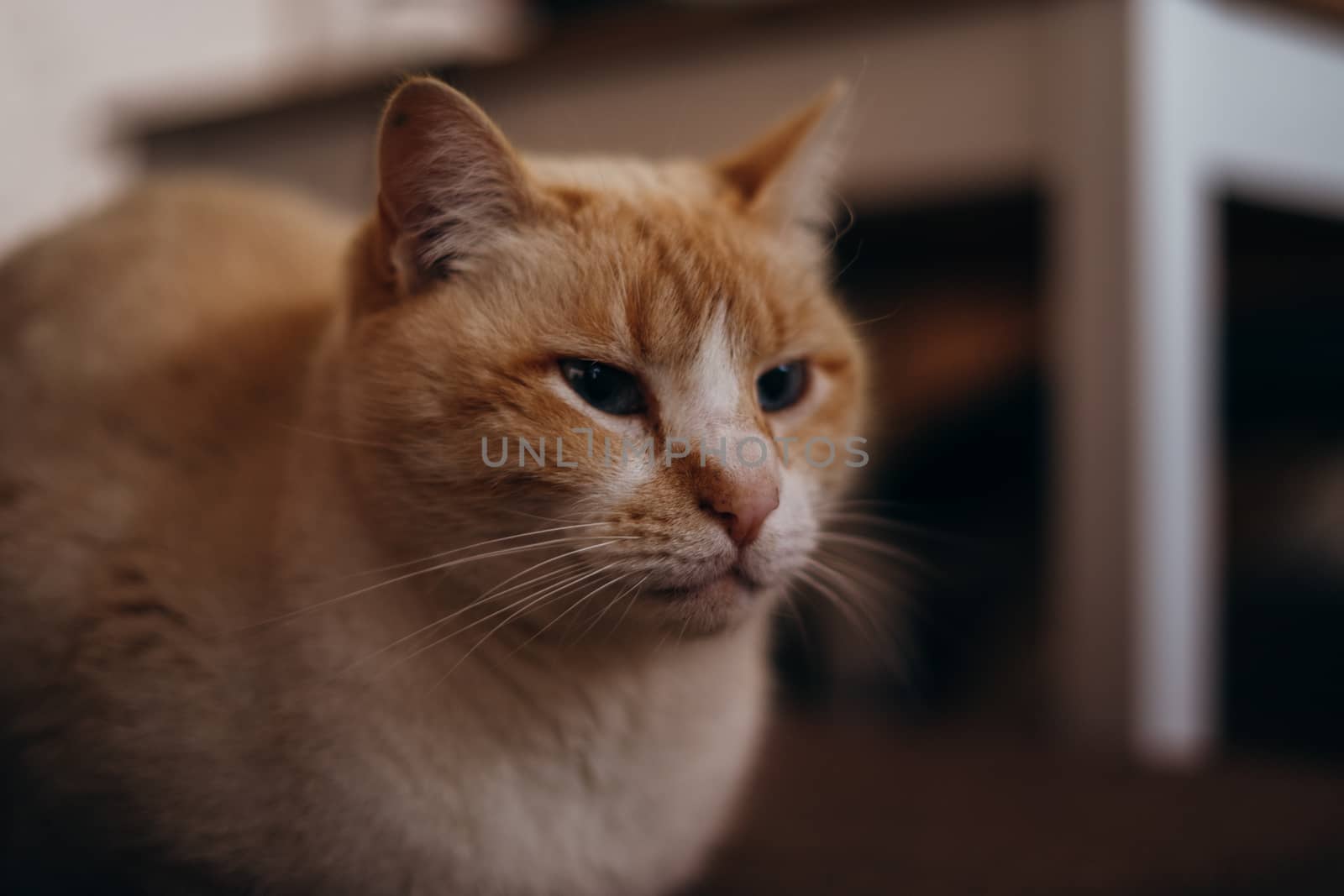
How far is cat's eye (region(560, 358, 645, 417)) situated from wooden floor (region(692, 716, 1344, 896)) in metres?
0.67

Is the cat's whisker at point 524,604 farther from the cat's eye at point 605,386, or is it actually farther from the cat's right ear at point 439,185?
the cat's right ear at point 439,185

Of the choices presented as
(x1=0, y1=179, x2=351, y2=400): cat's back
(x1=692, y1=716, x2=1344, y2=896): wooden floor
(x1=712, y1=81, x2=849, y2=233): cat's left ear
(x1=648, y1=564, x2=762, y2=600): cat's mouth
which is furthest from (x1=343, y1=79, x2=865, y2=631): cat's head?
(x1=692, y1=716, x2=1344, y2=896): wooden floor

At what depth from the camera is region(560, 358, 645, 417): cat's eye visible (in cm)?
75

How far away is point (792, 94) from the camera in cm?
172

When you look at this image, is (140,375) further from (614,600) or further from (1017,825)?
(1017,825)

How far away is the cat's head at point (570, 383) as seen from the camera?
716 millimetres

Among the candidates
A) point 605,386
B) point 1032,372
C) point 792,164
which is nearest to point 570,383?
point 605,386

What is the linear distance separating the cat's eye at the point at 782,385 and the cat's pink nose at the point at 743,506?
0.43 feet

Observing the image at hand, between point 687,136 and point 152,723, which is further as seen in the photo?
point 687,136

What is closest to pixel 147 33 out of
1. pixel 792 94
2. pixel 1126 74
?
pixel 792 94

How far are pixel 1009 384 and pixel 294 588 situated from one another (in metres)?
1.78

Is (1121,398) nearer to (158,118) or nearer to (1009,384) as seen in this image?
(1009,384)

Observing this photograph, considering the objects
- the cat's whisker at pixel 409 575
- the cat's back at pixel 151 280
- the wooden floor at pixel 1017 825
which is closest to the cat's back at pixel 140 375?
the cat's back at pixel 151 280

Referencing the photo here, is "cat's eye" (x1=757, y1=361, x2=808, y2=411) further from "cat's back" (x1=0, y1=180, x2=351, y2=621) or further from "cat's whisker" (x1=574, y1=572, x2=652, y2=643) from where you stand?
"cat's back" (x1=0, y1=180, x2=351, y2=621)
